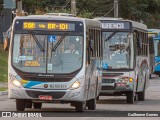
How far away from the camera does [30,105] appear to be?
22078 mm

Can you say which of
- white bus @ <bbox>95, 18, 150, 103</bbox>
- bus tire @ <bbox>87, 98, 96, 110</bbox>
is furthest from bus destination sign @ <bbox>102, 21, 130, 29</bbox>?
bus tire @ <bbox>87, 98, 96, 110</bbox>

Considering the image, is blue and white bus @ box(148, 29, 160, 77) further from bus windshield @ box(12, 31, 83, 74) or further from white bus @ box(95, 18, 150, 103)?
bus windshield @ box(12, 31, 83, 74)

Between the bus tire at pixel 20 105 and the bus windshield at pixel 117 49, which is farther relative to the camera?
the bus windshield at pixel 117 49

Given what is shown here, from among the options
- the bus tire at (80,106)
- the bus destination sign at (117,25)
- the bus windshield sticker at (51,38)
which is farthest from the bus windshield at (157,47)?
the bus windshield sticker at (51,38)

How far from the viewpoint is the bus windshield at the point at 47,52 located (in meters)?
20.3

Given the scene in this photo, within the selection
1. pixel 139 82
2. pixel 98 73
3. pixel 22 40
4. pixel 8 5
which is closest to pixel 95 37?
pixel 98 73

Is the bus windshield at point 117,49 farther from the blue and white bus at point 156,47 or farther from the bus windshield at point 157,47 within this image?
the bus windshield at point 157,47

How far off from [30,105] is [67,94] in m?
2.49

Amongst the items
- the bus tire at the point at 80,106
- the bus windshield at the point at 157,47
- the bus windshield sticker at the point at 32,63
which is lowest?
the bus tire at the point at 80,106

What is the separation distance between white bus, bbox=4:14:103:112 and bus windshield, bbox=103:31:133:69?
5.81 meters

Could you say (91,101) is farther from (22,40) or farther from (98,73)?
(22,40)

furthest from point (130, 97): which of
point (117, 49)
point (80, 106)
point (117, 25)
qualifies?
point (80, 106)

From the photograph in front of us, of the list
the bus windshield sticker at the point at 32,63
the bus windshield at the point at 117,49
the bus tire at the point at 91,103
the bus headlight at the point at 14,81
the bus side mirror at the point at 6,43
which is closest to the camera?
the bus headlight at the point at 14,81

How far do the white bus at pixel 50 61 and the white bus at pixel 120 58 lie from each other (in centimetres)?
554
